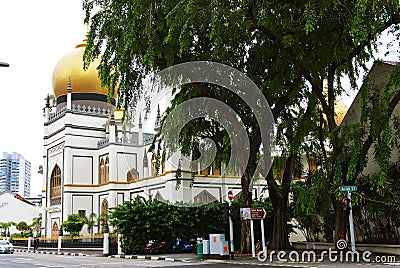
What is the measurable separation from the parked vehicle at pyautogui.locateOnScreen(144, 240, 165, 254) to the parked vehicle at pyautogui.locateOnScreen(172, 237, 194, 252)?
2.37 ft

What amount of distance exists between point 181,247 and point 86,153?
768 inches

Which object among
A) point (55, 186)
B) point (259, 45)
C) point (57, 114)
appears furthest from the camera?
point (57, 114)

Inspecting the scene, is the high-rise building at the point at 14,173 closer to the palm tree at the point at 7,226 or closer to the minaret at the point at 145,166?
the palm tree at the point at 7,226

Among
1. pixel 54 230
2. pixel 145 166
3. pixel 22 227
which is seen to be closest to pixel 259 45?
pixel 145 166

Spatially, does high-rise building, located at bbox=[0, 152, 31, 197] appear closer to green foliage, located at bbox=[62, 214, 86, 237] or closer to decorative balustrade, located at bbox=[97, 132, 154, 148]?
decorative balustrade, located at bbox=[97, 132, 154, 148]

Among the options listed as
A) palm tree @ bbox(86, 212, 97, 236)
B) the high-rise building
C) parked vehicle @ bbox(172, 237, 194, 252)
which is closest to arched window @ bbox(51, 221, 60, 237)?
palm tree @ bbox(86, 212, 97, 236)

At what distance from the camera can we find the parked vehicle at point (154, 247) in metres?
26.6

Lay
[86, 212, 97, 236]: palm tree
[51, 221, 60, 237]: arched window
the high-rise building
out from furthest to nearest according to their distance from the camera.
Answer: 1. the high-rise building
2. [51, 221, 60, 237]: arched window
3. [86, 212, 97, 236]: palm tree

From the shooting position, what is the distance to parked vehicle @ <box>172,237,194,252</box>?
27500 mm

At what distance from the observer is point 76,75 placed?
4541 centimetres

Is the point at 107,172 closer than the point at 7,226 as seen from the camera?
Yes

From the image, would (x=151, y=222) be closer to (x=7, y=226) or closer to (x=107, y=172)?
(x=107, y=172)

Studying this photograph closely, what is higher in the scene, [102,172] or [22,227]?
[102,172]

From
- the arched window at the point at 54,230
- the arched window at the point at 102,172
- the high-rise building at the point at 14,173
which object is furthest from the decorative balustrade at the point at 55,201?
the high-rise building at the point at 14,173
